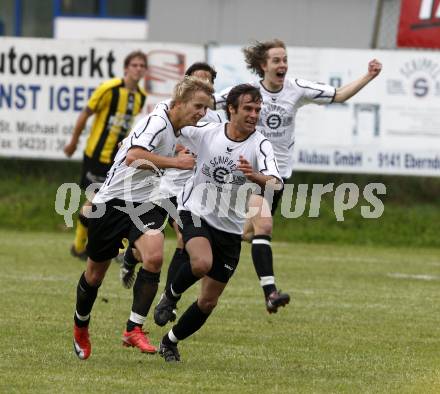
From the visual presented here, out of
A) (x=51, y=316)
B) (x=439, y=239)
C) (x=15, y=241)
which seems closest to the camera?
(x=51, y=316)

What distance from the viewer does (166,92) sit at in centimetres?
1730

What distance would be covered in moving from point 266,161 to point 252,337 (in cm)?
152

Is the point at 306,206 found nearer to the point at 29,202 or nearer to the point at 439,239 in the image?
the point at 439,239

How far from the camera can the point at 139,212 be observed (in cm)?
727

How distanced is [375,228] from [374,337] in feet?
29.3

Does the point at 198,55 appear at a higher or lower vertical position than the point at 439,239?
higher

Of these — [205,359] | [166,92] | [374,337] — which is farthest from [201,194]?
[166,92]

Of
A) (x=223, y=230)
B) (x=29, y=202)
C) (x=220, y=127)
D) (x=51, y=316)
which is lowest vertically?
(x=29, y=202)

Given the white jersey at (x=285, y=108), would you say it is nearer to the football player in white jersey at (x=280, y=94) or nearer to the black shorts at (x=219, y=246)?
the football player in white jersey at (x=280, y=94)

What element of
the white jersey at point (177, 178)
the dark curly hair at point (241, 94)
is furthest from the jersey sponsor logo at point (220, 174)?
the white jersey at point (177, 178)

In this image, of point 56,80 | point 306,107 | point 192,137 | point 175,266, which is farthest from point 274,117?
point 56,80

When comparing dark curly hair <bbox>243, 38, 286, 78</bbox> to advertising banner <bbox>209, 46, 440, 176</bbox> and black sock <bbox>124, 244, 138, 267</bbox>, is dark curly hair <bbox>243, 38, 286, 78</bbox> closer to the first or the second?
black sock <bbox>124, 244, 138, 267</bbox>

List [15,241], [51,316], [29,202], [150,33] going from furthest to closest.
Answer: [150,33], [29,202], [15,241], [51,316]

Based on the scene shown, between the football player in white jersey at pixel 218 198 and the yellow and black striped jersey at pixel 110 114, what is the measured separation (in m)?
5.39
